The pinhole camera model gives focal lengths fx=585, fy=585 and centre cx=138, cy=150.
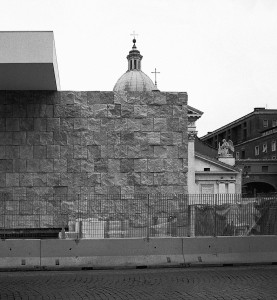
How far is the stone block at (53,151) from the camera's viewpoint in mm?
22953

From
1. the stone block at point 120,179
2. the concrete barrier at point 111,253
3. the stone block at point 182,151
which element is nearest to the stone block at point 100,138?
the stone block at point 120,179

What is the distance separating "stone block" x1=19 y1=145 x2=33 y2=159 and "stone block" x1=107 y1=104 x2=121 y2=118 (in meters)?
3.36

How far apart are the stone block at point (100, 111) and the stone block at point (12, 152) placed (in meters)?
3.39

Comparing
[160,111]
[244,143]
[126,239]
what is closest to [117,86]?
[244,143]

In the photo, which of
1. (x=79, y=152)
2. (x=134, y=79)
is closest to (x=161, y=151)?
(x=79, y=152)

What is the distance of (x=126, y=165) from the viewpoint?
919 inches

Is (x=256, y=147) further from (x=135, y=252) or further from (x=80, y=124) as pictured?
(x=135, y=252)

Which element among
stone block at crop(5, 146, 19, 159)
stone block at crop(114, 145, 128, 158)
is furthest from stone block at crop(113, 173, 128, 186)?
stone block at crop(5, 146, 19, 159)

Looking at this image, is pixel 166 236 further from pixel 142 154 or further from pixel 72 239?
pixel 142 154

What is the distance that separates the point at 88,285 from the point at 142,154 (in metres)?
10.9

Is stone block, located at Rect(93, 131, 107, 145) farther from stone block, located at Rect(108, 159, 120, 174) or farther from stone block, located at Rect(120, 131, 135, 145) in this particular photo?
stone block, located at Rect(108, 159, 120, 174)

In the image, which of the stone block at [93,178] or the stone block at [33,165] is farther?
the stone block at [93,178]

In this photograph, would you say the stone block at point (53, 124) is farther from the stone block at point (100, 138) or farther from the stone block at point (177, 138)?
the stone block at point (177, 138)

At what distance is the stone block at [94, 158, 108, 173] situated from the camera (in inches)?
914
